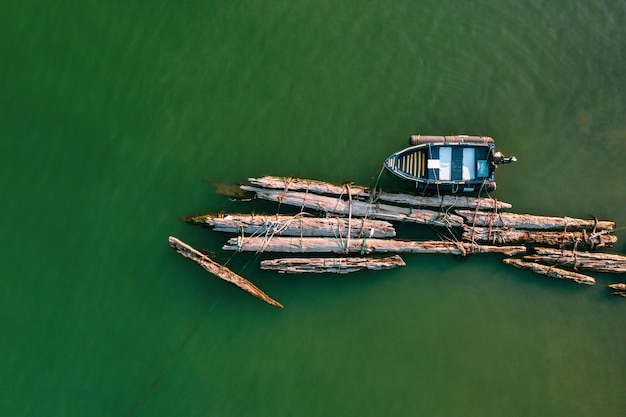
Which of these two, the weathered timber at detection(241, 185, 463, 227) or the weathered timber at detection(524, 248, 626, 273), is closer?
the weathered timber at detection(241, 185, 463, 227)

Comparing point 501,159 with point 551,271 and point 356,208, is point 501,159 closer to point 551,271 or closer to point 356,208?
point 551,271

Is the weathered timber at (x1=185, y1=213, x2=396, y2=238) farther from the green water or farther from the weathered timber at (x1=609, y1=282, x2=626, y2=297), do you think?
the weathered timber at (x1=609, y1=282, x2=626, y2=297)

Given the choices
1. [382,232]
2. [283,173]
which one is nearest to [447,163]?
[382,232]

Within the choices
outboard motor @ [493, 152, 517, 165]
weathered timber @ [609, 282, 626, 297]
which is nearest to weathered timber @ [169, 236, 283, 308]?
outboard motor @ [493, 152, 517, 165]

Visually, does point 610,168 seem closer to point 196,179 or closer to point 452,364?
point 452,364

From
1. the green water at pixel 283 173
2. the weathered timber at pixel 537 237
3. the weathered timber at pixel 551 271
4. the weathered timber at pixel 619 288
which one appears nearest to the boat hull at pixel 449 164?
the green water at pixel 283 173

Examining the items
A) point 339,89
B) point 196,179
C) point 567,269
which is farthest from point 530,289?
point 196,179
